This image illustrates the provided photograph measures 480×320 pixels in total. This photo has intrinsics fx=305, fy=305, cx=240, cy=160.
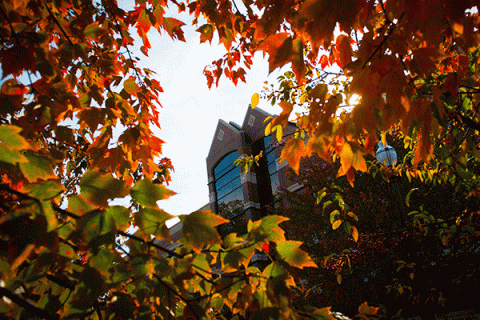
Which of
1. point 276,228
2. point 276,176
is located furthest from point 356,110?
point 276,176

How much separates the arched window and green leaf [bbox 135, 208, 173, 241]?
1978 cm

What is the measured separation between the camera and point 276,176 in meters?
20.4

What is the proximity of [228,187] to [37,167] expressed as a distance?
71.2 feet

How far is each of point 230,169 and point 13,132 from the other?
851 inches

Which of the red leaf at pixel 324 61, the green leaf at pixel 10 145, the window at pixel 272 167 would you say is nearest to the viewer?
the green leaf at pixel 10 145

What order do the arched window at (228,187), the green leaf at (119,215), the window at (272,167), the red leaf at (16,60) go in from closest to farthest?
the green leaf at (119,215), the red leaf at (16,60), the window at (272,167), the arched window at (228,187)

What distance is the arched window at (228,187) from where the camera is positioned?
70.5ft

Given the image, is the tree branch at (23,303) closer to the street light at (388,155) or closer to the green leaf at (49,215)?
the green leaf at (49,215)

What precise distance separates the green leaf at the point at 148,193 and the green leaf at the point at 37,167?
25 cm

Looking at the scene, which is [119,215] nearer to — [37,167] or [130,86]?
[37,167]

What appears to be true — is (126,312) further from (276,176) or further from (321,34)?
(276,176)

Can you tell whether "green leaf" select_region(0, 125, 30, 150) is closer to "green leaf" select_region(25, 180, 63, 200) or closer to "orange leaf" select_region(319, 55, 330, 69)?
"green leaf" select_region(25, 180, 63, 200)

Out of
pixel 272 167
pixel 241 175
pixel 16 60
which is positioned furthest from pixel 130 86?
pixel 272 167

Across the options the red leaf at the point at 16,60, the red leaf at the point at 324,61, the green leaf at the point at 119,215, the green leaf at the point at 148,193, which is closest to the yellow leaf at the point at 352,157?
the green leaf at the point at 148,193
